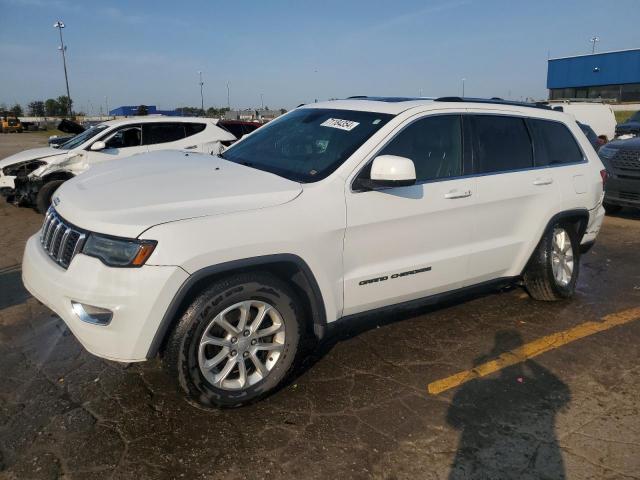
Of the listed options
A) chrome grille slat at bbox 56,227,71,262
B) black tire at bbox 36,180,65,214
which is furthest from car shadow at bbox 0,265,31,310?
black tire at bbox 36,180,65,214

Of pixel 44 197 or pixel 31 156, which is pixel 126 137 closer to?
pixel 31 156

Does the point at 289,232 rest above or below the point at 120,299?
above

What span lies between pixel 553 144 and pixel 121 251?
12.0 ft

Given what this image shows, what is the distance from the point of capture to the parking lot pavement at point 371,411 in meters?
2.68

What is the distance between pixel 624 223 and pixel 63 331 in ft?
27.7

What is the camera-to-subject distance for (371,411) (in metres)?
3.14

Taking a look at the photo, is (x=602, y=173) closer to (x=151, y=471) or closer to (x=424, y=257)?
(x=424, y=257)

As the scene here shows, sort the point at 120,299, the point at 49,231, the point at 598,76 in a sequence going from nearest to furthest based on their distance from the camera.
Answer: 1. the point at 120,299
2. the point at 49,231
3. the point at 598,76

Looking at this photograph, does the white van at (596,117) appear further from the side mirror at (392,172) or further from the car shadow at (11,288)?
the car shadow at (11,288)

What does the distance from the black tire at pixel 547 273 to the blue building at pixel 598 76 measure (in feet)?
186

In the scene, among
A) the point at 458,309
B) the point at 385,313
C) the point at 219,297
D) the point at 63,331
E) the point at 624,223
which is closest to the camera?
the point at 219,297

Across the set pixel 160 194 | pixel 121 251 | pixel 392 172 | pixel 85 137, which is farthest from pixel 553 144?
pixel 85 137

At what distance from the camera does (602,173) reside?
16.3ft

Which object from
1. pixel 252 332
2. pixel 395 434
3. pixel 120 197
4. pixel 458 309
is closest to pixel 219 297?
pixel 252 332
